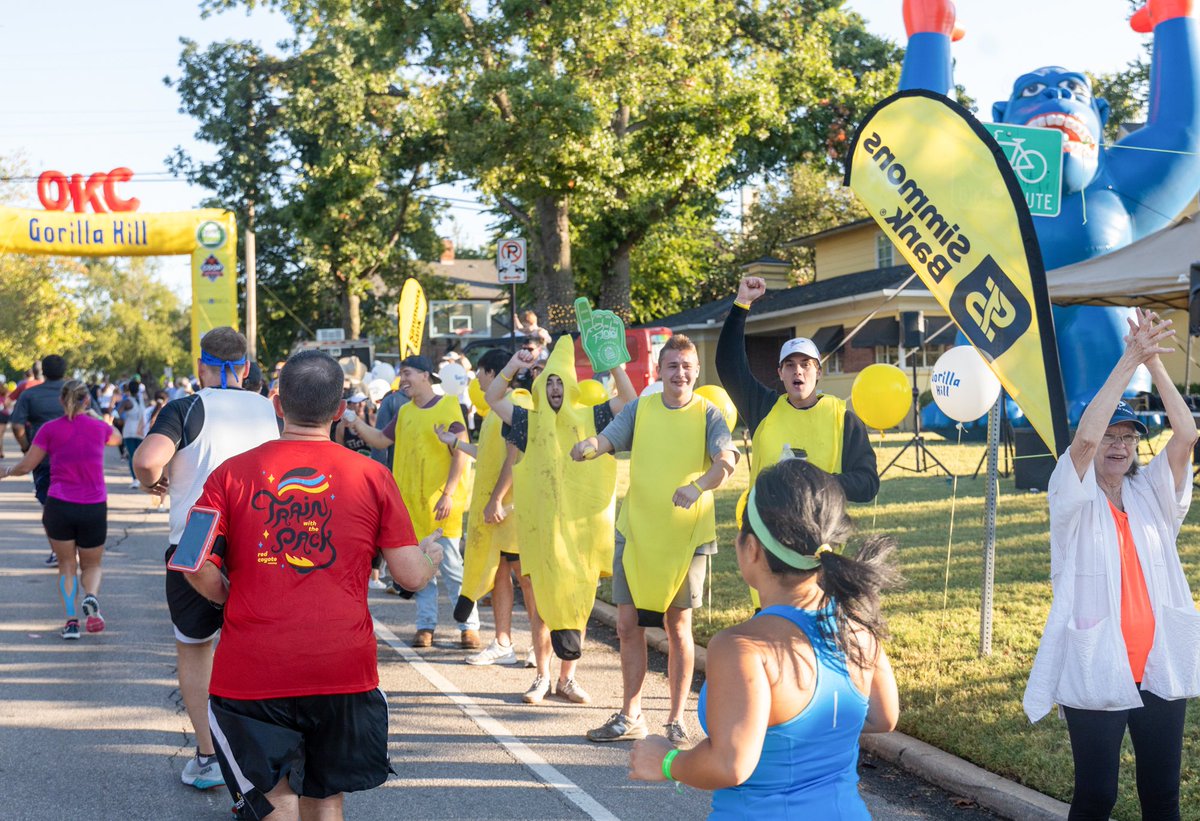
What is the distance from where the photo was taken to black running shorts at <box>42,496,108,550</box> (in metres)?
8.29

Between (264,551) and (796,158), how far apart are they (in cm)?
2947

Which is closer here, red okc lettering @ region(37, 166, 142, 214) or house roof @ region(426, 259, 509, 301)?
red okc lettering @ region(37, 166, 142, 214)

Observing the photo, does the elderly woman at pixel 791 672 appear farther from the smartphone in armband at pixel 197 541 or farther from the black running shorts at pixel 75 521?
the black running shorts at pixel 75 521

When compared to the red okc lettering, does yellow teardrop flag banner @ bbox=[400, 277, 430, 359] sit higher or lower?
lower

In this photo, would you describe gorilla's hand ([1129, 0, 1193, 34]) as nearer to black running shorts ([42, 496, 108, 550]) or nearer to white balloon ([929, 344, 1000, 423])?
white balloon ([929, 344, 1000, 423])

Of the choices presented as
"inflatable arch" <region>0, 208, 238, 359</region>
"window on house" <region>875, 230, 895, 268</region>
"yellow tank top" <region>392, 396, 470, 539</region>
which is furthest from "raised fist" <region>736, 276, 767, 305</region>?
"window on house" <region>875, 230, 895, 268</region>

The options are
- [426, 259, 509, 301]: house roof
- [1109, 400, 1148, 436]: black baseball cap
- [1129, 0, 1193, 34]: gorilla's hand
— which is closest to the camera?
[1109, 400, 1148, 436]: black baseball cap

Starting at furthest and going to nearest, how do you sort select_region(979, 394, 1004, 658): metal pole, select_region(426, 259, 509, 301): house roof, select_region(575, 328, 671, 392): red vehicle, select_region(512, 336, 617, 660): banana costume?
select_region(426, 259, 509, 301): house roof < select_region(575, 328, 671, 392): red vehicle < select_region(979, 394, 1004, 658): metal pole < select_region(512, 336, 617, 660): banana costume

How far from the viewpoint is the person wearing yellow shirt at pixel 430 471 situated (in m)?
8.05

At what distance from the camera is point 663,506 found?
19.0 ft

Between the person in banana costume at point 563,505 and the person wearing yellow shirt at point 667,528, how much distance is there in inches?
22.0

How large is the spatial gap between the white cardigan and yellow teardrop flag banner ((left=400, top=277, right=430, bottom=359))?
36.3 ft

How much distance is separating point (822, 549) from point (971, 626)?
5.55m

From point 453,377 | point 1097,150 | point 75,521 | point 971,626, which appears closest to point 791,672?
point 971,626
